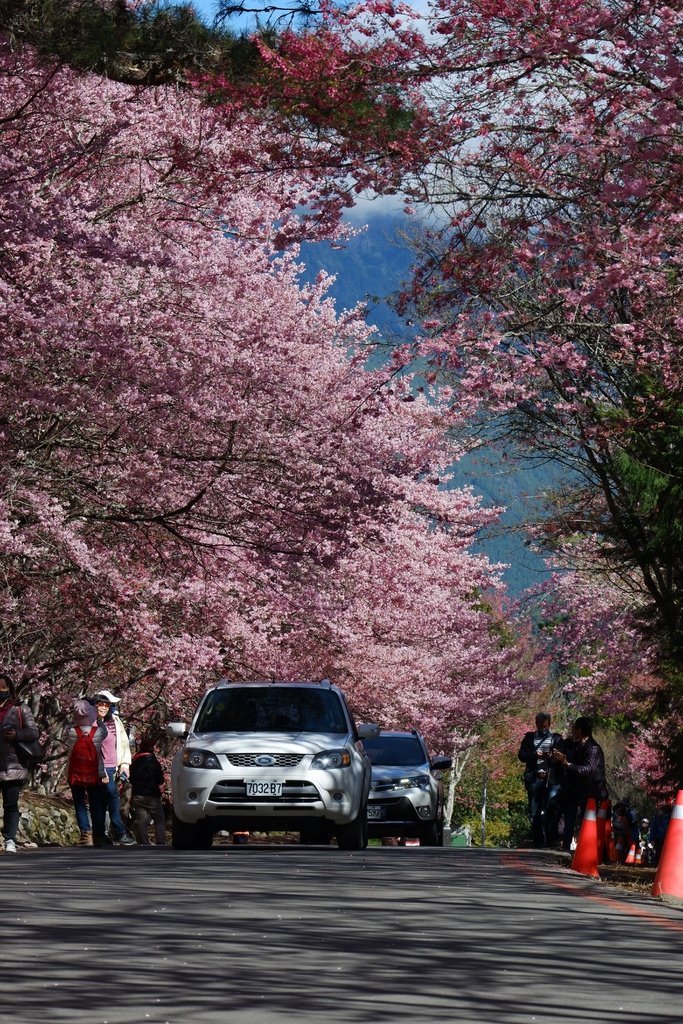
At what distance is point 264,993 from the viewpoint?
8047mm

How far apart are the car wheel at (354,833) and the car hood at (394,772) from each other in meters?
6.16

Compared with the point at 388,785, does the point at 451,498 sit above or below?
above

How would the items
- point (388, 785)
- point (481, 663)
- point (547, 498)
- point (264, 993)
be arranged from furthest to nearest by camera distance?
point (481, 663), point (547, 498), point (388, 785), point (264, 993)

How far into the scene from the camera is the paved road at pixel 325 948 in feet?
25.2

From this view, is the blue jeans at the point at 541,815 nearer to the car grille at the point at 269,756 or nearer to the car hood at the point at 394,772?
the car hood at the point at 394,772

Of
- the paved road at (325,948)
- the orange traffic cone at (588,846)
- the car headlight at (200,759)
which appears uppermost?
the car headlight at (200,759)

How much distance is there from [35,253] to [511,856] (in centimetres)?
859

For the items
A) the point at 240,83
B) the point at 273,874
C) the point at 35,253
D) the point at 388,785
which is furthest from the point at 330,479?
the point at 273,874

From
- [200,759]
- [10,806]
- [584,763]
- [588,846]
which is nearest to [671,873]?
[588,846]

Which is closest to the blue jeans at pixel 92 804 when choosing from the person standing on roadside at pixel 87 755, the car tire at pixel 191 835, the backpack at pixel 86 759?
the person standing on roadside at pixel 87 755

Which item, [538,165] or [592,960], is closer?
[592,960]

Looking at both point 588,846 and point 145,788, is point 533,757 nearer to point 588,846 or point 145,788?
point 145,788

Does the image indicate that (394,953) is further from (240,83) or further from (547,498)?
(547,498)

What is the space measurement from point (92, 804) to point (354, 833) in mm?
4751
